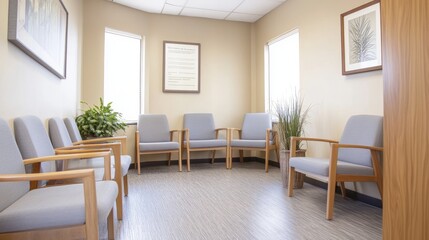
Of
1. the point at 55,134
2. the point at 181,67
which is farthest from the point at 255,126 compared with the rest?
the point at 55,134

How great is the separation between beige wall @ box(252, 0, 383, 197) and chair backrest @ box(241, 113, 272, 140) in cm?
70

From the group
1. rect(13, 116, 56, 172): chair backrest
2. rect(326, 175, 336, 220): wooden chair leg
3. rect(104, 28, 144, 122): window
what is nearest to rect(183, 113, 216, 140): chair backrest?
rect(104, 28, 144, 122): window

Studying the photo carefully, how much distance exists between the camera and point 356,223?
66.4 inches

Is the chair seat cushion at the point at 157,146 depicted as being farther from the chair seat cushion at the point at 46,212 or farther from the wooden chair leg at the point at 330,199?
the chair seat cushion at the point at 46,212

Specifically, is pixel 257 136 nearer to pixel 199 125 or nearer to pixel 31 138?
pixel 199 125

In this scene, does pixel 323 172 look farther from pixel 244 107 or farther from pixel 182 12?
pixel 182 12

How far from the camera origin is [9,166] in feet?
3.47

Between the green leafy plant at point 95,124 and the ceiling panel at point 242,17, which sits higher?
the ceiling panel at point 242,17

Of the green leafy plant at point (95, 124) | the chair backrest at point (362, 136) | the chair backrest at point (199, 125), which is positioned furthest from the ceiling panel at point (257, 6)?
the green leafy plant at point (95, 124)

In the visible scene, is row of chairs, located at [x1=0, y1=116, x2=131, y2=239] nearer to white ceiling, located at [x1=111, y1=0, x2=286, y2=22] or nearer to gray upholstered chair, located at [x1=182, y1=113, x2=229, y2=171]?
gray upholstered chair, located at [x1=182, y1=113, x2=229, y2=171]

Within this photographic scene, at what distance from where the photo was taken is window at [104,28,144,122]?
3348 mm

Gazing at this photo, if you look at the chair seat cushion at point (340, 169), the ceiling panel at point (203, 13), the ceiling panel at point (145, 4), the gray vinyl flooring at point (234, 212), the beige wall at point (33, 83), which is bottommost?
the gray vinyl flooring at point (234, 212)

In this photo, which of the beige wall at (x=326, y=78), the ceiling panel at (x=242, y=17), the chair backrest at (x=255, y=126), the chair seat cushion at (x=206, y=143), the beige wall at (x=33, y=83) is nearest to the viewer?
the beige wall at (x=33, y=83)

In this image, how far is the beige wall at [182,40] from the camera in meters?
3.17
